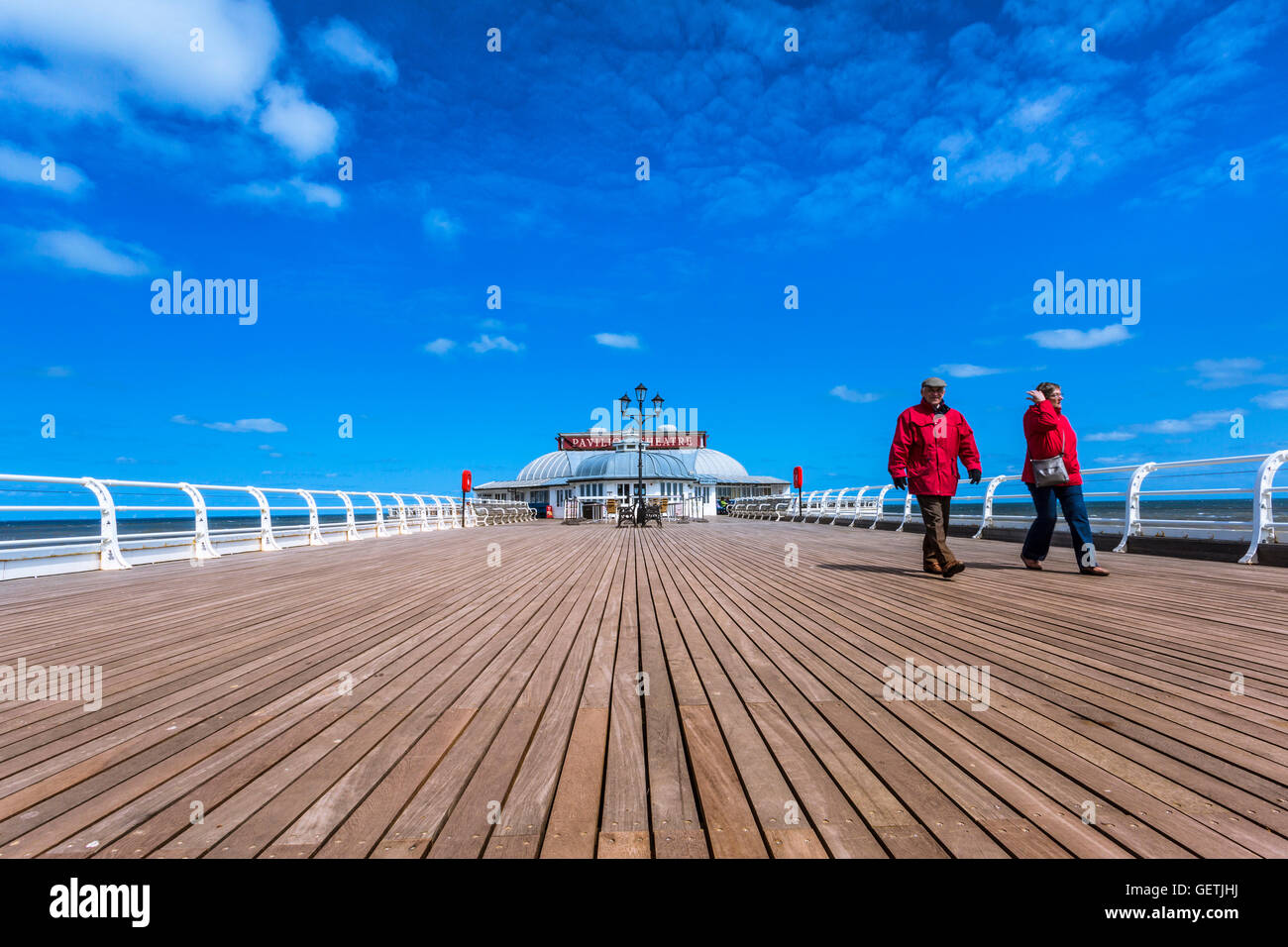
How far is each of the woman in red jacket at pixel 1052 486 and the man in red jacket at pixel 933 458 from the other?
56 cm

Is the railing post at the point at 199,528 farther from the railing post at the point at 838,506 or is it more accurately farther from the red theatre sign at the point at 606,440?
the red theatre sign at the point at 606,440

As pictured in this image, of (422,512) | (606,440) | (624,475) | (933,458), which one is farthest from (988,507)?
(606,440)

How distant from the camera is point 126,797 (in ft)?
5.30

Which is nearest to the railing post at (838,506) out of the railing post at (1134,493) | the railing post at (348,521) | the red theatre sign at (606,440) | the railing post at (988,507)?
the railing post at (988,507)

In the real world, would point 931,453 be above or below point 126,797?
above

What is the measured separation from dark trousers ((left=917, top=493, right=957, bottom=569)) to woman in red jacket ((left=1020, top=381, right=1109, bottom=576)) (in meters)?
0.97

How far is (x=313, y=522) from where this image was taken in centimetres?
1097

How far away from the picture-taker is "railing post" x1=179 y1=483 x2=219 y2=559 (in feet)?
25.1

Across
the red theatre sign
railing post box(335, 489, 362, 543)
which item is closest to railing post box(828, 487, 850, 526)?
railing post box(335, 489, 362, 543)

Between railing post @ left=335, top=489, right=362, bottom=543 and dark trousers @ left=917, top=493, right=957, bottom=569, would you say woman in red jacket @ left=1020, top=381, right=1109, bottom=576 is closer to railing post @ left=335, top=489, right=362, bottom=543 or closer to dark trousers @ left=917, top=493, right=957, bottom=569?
dark trousers @ left=917, top=493, right=957, bottom=569

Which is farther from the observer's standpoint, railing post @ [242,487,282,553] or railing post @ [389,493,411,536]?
railing post @ [389,493,411,536]
